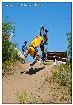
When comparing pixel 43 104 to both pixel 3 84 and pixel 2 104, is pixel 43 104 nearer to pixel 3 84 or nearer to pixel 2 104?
pixel 2 104

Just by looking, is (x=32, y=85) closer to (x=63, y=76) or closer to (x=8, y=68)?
(x=63, y=76)

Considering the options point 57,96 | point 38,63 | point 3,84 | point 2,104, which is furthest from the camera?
point 38,63

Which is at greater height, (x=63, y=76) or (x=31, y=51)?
(x=31, y=51)

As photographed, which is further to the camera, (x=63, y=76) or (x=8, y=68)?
(x=8, y=68)

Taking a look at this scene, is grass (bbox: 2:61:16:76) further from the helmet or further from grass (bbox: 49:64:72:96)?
grass (bbox: 49:64:72:96)

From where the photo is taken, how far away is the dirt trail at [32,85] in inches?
392

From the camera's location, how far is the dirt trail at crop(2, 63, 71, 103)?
32.6ft

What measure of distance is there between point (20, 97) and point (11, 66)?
2631 millimetres

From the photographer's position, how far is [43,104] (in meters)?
9.50

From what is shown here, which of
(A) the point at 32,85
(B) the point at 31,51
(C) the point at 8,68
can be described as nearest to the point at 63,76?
(A) the point at 32,85

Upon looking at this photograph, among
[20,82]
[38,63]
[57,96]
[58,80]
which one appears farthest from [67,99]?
[38,63]

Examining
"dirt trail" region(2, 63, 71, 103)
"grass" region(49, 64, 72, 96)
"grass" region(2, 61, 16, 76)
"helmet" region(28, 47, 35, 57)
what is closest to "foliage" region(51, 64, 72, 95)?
"grass" region(49, 64, 72, 96)

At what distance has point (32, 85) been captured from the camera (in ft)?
35.7

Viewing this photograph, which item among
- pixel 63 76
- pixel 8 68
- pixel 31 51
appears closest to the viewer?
pixel 63 76
